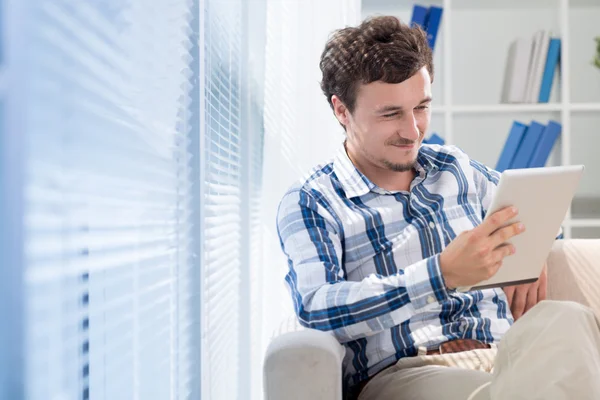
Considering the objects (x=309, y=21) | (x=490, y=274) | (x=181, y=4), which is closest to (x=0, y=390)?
(x=181, y=4)

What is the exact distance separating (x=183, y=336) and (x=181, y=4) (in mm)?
539

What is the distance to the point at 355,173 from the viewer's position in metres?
1.58

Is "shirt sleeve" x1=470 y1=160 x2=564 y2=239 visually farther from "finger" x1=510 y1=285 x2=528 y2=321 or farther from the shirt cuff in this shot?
the shirt cuff

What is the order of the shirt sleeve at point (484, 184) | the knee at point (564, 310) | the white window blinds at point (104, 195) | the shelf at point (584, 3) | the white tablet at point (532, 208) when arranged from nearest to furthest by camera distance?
the white window blinds at point (104, 195), the knee at point (564, 310), the white tablet at point (532, 208), the shirt sleeve at point (484, 184), the shelf at point (584, 3)

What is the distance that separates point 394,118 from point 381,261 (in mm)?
325

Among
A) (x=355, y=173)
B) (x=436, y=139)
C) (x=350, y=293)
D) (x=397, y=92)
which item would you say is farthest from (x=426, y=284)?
(x=436, y=139)

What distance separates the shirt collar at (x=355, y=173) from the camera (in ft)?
5.12

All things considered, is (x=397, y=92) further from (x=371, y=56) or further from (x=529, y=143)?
(x=529, y=143)

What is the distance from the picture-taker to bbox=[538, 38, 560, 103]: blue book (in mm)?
2706

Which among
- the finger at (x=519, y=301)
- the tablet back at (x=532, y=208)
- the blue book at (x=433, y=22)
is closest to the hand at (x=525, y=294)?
the finger at (x=519, y=301)

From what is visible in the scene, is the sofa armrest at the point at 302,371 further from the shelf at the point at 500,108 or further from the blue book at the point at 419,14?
the blue book at the point at 419,14

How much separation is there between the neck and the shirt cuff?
347mm

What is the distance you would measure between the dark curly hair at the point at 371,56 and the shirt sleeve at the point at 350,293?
40 cm

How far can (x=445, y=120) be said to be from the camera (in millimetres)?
2744
